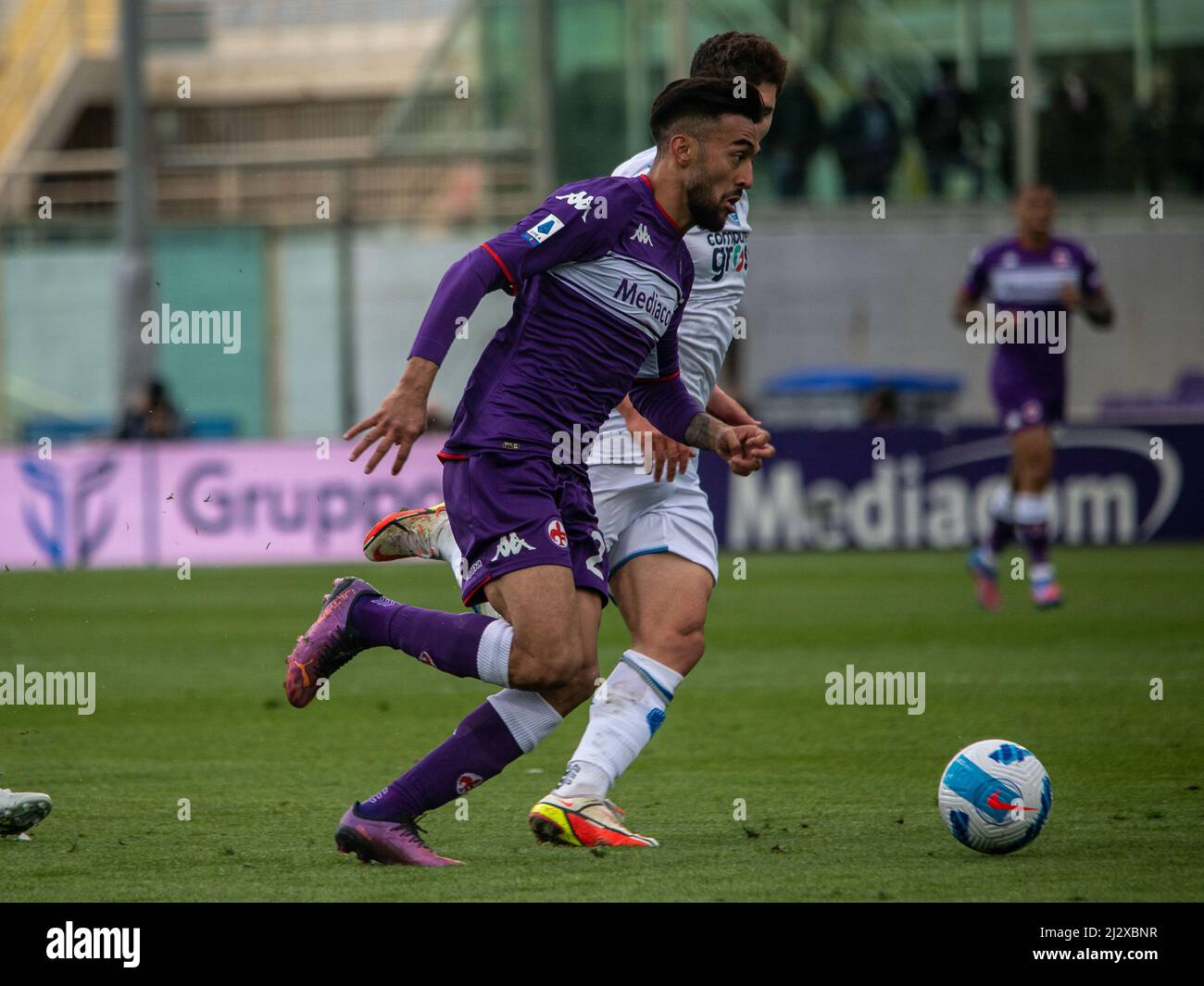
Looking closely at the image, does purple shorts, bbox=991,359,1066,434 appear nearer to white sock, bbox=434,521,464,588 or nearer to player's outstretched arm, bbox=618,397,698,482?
player's outstretched arm, bbox=618,397,698,482

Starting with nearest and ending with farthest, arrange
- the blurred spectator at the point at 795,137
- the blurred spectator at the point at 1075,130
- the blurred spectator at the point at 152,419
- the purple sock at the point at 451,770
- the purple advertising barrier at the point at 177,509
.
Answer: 1. the purple sock at the point at 451,770
2. the purple advertising barrier at the point at 177,509
3. the blurred spectator at the point at 152,419
4. the blurred spectator at the point at 795,137
5. the blurred spectator at the point at 1075,130

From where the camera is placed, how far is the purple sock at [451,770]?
5348 mm

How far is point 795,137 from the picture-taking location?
24.9 metres

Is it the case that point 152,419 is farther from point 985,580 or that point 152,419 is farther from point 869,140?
point 869,140

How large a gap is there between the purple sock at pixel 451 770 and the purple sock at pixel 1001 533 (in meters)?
8.34

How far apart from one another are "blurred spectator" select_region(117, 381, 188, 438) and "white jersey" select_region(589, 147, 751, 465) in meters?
13.2

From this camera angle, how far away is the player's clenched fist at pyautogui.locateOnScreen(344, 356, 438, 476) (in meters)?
4.90

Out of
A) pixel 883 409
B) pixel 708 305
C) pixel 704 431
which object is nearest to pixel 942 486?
pixel 883 409

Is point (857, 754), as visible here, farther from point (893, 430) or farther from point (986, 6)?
point (986, 6)

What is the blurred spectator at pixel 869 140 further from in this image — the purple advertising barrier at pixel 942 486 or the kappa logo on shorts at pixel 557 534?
the kappa logo on shorts at pixel 557 534

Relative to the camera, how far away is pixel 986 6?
2633cm

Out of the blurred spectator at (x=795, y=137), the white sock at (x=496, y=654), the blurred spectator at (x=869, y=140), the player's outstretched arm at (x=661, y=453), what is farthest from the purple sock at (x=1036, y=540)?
the blurred spectator at (x=869, y=140)

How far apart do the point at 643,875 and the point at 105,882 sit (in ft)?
4.51
